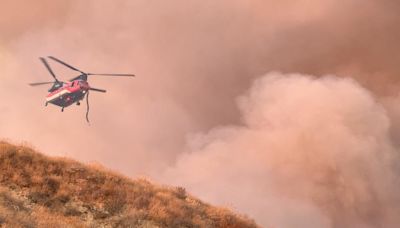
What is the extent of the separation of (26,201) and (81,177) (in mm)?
3866

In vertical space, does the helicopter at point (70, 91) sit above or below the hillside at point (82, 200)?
above

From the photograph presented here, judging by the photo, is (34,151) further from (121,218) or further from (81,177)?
(121,218)

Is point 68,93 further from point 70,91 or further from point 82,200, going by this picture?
point 82,200

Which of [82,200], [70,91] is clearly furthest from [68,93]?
[82,200]

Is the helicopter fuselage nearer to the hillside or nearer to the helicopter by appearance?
the helicopter

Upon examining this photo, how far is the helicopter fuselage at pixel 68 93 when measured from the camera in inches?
2950

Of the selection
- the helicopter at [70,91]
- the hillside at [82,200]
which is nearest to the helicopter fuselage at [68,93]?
the helicopter at [70,91]

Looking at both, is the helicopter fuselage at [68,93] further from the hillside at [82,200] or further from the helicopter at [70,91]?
the hillside at [82,200]

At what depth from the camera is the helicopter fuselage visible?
7494cm

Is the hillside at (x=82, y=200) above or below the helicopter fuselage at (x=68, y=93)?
below

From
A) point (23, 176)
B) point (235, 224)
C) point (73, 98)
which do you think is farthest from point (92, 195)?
point (73, 98)

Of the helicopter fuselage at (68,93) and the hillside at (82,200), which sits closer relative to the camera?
the hillside at (82,200)

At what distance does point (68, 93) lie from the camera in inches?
3007

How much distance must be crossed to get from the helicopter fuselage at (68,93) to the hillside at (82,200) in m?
53.5
